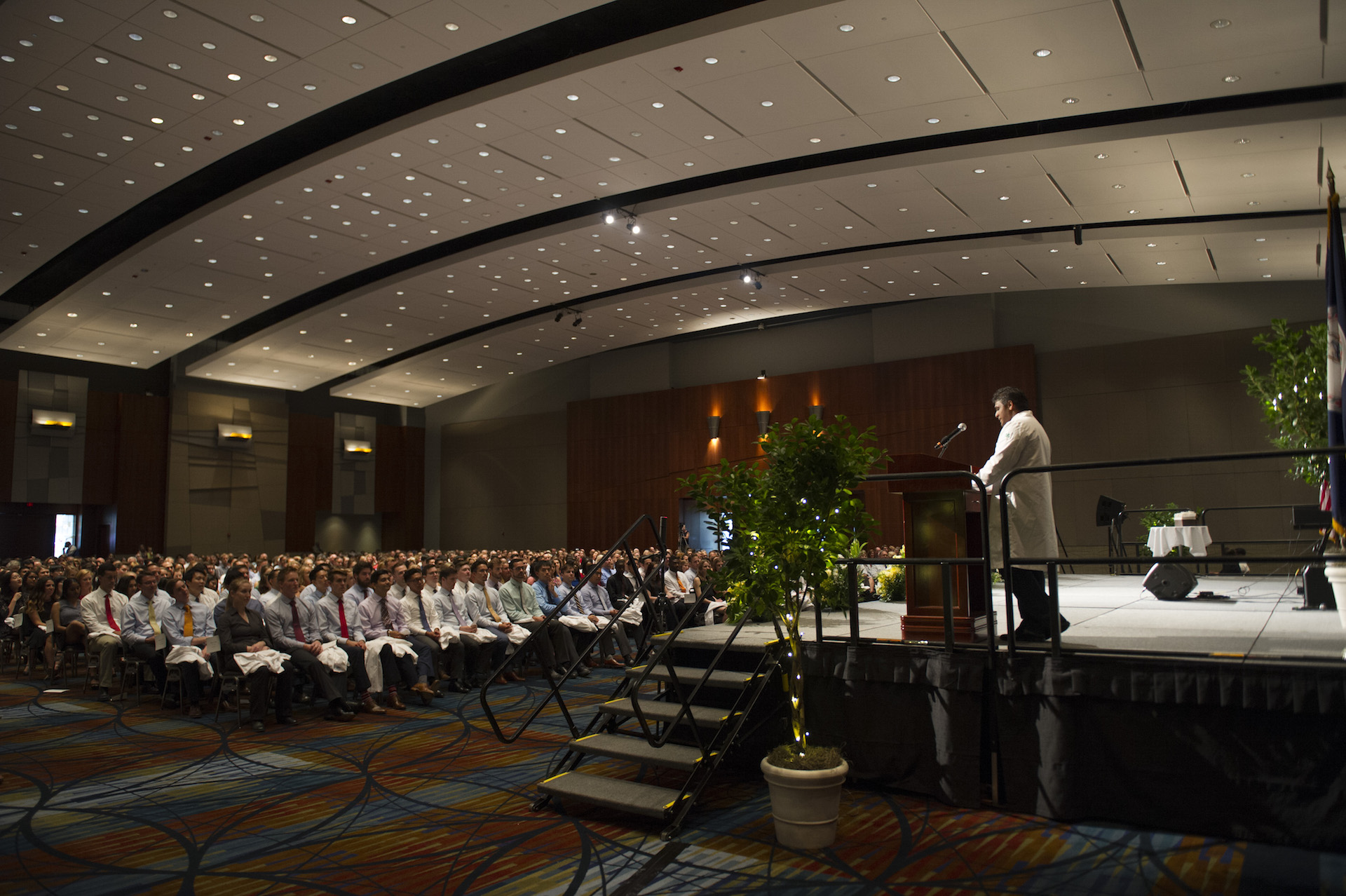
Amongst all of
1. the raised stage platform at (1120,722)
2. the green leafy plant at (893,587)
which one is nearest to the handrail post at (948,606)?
the raised stage platform at (1120,722)

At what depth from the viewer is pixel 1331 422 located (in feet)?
13.5

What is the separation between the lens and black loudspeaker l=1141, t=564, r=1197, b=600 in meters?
6.29

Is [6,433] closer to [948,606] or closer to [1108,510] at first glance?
[948,606]

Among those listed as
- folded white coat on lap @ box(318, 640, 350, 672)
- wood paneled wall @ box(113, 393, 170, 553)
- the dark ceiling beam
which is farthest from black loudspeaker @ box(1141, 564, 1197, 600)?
wood paneled wall @ box(113, 393, 170, 553)

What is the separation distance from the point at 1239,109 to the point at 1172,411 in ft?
24.9

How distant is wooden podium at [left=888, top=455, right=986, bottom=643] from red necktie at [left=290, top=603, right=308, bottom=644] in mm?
4830

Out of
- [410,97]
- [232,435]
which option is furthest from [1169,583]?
[232,435]

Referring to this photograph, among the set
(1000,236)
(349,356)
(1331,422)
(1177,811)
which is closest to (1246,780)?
(1177,811)

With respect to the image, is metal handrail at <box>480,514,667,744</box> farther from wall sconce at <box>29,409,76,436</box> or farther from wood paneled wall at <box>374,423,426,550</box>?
wood paneled wall at <box>374,423,426,550</box>

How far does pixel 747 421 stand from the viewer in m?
20.0

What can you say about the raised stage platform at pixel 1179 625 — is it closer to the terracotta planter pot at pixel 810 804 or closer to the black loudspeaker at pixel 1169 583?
the black loudspeaker at pixel 1169 583

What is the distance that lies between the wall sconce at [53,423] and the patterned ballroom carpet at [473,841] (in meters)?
17.2

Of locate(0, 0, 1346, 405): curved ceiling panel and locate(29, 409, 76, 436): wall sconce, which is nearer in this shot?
locate(0, 0, 1346, 405): curved ceiling panel

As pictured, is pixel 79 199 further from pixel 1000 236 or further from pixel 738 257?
pixel 1000 236
